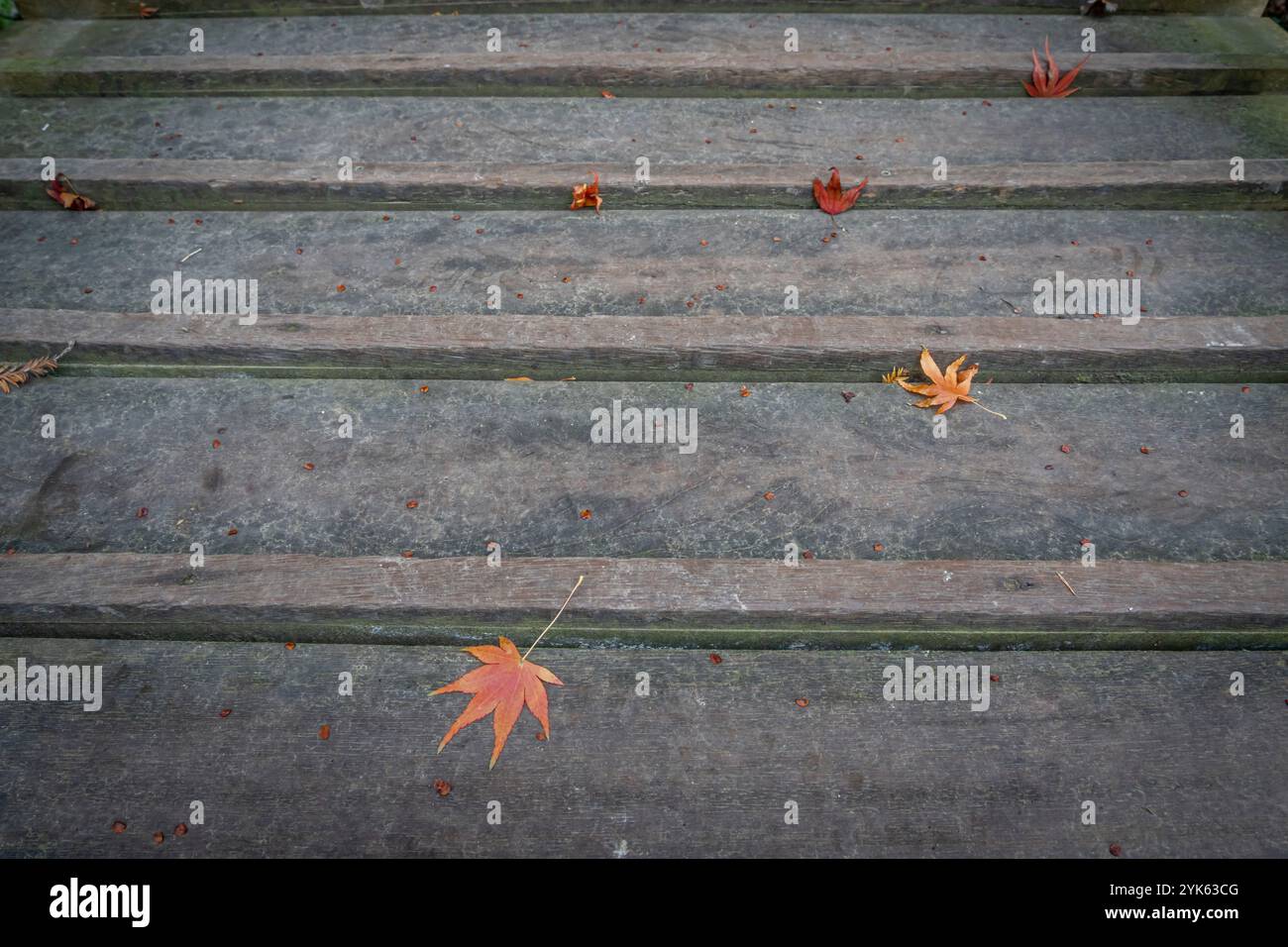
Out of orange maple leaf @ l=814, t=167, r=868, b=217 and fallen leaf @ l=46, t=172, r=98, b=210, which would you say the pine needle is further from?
orange maple leaf @ l=814, t=167, r=868, b=217

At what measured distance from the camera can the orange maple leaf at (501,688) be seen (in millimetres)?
2542

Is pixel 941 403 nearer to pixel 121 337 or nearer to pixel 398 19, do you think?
pixel 121 337

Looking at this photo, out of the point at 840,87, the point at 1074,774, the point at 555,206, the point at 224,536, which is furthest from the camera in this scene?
the point at 840,87

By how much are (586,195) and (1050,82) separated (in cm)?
293

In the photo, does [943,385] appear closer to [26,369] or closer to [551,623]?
[551,623]

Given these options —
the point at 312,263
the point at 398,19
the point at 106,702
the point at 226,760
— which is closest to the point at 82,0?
the point at 398,19

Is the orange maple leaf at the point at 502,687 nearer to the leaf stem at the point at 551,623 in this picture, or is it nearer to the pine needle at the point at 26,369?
the leaf stem at the point at 551,623

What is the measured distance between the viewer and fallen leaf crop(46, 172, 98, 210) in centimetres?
414

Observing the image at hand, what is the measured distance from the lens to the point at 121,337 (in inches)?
136

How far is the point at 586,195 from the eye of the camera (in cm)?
412

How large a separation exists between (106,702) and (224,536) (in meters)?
0.65

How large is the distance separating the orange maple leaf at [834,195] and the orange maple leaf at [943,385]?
1.13m

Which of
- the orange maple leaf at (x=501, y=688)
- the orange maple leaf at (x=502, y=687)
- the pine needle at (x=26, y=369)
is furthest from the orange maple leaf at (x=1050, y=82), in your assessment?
the pine needle at (x=26, y=369)
